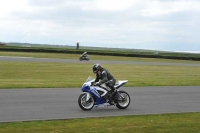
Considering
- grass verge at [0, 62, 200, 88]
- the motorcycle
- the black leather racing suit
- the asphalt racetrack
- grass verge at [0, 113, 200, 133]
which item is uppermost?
the black leather racing suit

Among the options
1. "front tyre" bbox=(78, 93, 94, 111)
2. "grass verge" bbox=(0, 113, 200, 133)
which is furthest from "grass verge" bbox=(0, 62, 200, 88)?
"grass verge" bbox=(0, 113, 200, 133)

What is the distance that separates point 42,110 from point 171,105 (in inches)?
210

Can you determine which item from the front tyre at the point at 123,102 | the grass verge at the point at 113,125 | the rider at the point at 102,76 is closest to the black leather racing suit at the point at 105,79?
the rider at the point at 102,76

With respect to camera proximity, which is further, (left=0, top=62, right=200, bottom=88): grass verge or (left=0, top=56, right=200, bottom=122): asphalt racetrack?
(left=0, top=62, right=200, bottom=88): grass verge

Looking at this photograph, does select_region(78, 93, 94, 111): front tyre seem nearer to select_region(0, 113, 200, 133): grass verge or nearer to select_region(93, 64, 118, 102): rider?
select_region(93, 64, 118, 102): rider

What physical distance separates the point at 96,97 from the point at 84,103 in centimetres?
48

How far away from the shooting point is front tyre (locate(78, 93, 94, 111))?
12.6m

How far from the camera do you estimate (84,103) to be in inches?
500

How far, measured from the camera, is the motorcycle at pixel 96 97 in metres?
12.6

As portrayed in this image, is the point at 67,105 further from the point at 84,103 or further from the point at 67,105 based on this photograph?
the point at 84,103

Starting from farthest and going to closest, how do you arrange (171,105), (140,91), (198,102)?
(140,91) → (198,102) → (171,105)

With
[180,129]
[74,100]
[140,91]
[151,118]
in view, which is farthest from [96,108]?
[140,91]

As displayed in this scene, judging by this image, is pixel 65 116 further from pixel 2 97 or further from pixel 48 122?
pixel 2 97

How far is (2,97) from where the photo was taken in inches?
586
